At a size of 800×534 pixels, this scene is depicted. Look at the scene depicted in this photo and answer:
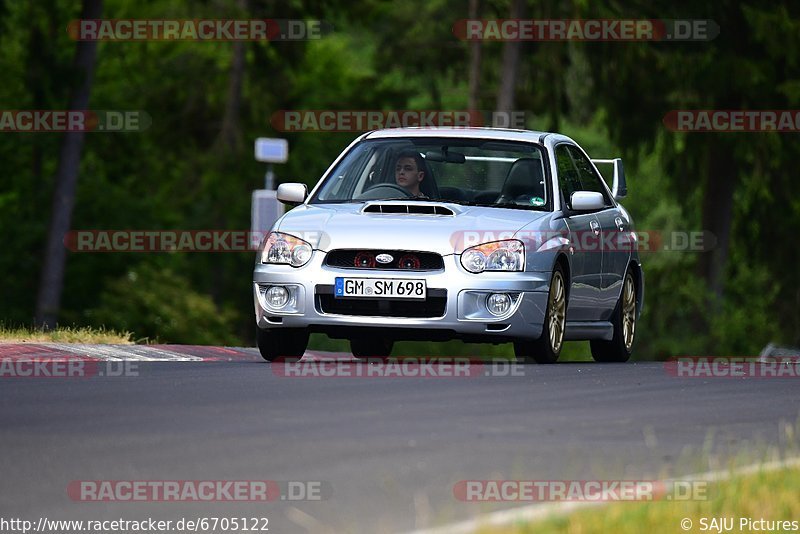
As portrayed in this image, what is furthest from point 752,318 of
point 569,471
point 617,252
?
point 569,471

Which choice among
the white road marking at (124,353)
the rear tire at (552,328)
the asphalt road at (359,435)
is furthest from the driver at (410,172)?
the asphalt road at (359,435)

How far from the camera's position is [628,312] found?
57.9 feet

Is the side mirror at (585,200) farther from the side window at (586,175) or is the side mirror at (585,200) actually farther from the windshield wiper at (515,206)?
the side window at (586,175)

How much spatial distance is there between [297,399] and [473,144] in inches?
196

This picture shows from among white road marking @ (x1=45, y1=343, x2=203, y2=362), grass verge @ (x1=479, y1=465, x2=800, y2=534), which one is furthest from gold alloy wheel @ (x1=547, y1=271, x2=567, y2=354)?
grass verge @ (x1=479, y1=465, x2=800, y2=534)

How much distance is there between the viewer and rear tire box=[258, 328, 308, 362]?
49.7 ft

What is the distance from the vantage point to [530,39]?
134 ft

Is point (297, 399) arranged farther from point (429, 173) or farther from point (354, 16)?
point (354, 16)

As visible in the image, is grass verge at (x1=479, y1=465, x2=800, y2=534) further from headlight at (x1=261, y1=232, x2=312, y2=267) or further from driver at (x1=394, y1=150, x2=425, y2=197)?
driver at (x1=394, y1=150, x2=425, y2=197)

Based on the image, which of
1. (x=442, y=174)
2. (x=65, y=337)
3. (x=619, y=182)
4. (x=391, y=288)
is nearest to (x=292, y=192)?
(x=442, y=174)

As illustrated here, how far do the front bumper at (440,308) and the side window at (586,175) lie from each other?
8.46 feet

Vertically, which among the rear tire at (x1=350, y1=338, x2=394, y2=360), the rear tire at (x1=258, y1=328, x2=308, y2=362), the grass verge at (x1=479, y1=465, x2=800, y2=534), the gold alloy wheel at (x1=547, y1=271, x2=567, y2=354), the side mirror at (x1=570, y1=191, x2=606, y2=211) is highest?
the side mirror at (x1=570, y1=191, x2=606, y2=211)

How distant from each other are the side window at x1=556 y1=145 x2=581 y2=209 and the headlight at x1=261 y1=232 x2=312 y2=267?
2.35 metres

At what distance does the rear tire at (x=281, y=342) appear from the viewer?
1514cm
